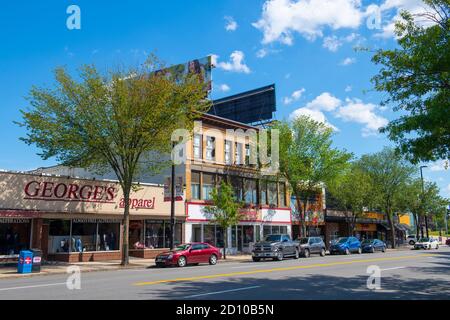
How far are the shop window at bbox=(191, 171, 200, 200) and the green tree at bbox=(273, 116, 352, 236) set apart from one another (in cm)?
814

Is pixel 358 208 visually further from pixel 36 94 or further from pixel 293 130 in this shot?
pixel 36 94

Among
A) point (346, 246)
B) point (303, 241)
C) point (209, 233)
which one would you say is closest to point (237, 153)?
point (209, 233)

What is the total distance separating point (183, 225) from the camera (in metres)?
35.7

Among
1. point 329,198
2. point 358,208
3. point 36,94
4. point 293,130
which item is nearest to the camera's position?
point 36,94

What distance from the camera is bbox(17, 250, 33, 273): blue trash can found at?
838 inches

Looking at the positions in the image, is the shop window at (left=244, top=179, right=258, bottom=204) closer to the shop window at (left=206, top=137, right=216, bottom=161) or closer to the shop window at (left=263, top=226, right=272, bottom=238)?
the shop window at (left=263, top=226, right=272, bottom=238)

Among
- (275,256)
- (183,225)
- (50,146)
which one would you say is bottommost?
(275,256)

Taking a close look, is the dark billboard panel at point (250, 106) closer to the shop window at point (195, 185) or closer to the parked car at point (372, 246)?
the shop window at point (195, 185)

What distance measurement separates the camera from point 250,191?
141 ft

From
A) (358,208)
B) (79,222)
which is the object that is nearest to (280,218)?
(358,208)

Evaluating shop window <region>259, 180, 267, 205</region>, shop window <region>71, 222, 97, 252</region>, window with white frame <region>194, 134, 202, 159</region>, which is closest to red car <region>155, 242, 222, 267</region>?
shop window <region>71, 222, 97, 252</region>

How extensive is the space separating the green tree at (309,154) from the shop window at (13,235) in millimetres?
22288

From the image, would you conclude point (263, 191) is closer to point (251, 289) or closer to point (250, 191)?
point (250, 191)

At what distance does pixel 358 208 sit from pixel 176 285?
40361 millimetres
